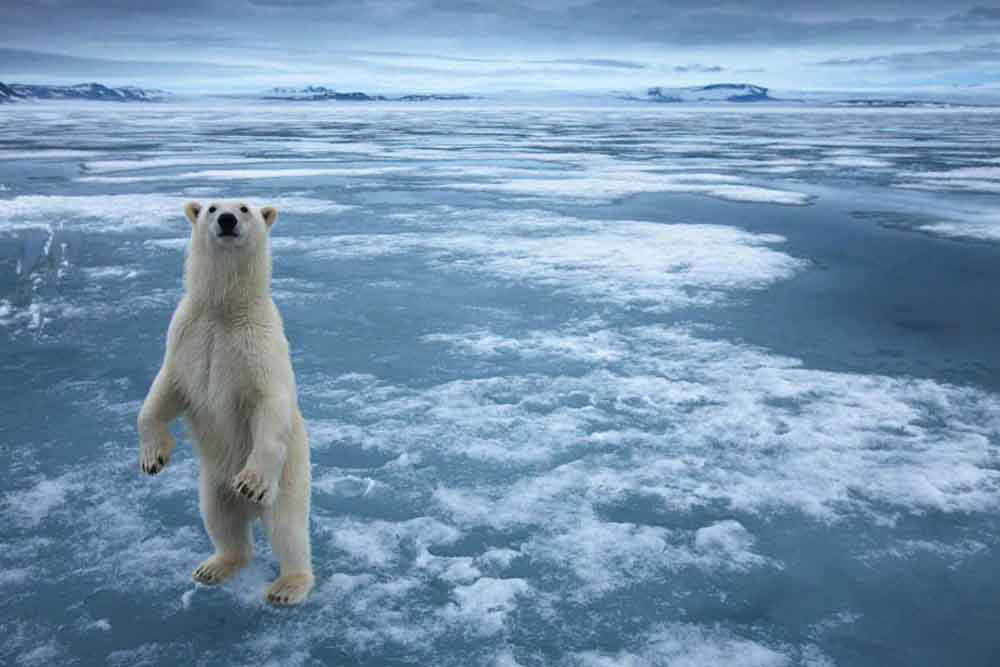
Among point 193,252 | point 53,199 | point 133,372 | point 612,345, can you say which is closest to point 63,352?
point 133,372

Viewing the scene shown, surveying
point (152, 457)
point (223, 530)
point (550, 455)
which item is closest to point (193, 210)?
point (152, 457)

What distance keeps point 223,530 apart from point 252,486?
58 centimetres

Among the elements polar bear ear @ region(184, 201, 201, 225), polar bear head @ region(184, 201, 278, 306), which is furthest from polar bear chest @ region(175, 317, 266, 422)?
polar bear ear @ region(184, 201, 201, 225)

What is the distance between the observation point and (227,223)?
2479mm

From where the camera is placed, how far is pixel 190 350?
2.58 m

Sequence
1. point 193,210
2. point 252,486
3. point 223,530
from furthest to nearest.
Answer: point 223,530 → point 193,210 → point 252,486

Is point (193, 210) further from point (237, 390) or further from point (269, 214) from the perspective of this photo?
point (237, 390)

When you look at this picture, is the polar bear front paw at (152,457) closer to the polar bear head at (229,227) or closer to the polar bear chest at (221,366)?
the polar bear chest at (221,366)

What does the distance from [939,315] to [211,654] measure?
6.34 m

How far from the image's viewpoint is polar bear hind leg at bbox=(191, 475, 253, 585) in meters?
2.79

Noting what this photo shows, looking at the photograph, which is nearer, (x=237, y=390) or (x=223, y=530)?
(x=237, y=390)

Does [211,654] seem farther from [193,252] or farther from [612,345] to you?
[612,345]

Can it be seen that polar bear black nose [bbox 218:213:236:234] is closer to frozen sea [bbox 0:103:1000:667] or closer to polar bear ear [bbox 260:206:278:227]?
polar bear ear [bbox 260:206:278:227]

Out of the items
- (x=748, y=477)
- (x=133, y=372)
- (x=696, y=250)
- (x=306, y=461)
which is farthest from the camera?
(x=696, y=250)
